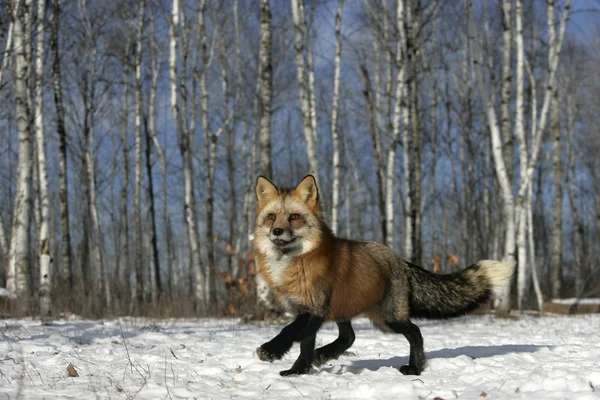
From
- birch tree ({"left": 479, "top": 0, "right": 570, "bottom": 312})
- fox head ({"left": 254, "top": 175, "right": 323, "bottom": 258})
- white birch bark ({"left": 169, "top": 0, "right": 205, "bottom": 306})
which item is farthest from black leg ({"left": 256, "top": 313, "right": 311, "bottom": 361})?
white birch bark ({"left": 169, "top": 0, "right": 205, "bottom": 306})

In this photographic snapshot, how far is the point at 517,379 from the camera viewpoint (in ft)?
14.1

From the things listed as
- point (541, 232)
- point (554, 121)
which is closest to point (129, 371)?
point (554, 121)

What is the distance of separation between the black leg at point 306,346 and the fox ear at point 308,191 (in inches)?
39.0

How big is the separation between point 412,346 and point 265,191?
6.20 ft

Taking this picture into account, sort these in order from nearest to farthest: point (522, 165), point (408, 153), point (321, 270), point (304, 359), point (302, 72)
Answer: point (321, 270), point (304, 359), point (302, 72), point (522, 165), point (408, 153)

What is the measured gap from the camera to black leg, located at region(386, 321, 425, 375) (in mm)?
4957

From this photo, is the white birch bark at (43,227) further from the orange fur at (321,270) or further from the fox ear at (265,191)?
the orange fur at (321,270)

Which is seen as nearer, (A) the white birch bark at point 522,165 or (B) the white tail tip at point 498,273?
(B) the white tail tip at point 498,273

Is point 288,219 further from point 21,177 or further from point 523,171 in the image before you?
point 523,171

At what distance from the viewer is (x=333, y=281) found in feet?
15.6

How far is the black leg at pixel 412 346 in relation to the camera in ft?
16.3

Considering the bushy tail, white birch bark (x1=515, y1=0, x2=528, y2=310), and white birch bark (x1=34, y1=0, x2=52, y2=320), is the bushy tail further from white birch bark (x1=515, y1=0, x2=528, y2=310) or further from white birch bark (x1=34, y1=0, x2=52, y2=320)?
white birch bark (x1=515, y1=0, x2=528, y2=310)

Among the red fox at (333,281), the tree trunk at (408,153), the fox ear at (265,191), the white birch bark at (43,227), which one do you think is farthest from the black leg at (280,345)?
the tree trunk at (408,153)

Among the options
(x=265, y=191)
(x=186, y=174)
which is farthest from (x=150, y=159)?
(x=265, y=191)
